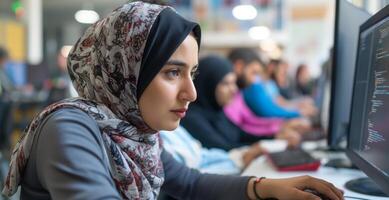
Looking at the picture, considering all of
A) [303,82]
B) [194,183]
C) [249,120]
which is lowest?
[249,120]

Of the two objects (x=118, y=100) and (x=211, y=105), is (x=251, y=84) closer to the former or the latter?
(x=211, y=105)

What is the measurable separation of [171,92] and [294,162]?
2.39ft

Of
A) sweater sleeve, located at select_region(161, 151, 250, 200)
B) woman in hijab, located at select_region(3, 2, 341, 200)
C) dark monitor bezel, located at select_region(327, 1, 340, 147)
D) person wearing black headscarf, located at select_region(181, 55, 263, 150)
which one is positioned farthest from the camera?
person wearing black headscarf, located at select_region(181, 55, 263, 150)

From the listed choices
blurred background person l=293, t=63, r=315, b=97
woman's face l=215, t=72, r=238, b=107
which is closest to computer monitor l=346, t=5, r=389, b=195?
woman's face l=215, t=72, r=238, b=107

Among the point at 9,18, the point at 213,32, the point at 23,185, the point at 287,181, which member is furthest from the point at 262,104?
the point at 9,18

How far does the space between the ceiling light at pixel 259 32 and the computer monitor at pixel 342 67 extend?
6.38 m

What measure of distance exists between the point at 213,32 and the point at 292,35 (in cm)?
144

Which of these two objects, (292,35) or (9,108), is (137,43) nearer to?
(9,108)

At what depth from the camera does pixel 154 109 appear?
78 cm

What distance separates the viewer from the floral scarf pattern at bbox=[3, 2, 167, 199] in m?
0.76

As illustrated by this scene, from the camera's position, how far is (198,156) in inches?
61.2

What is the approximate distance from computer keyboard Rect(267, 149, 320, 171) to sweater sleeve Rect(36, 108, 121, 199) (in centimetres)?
79

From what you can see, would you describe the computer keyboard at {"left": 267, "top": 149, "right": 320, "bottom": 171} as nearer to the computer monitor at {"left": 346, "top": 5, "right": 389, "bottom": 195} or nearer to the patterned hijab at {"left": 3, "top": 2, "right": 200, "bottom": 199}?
the computer monitor at {"left": 346, "top": 5, "right": 389, "bottom": 195}

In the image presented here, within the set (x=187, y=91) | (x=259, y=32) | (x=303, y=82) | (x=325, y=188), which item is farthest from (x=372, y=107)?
(x=259, y=32)
